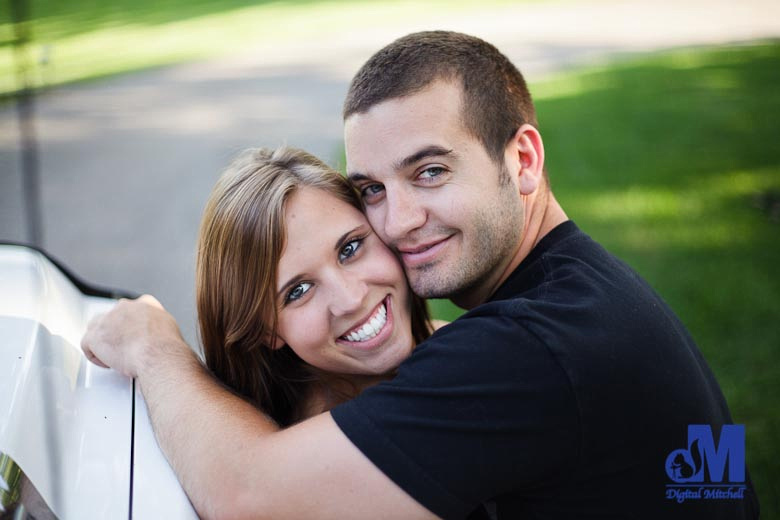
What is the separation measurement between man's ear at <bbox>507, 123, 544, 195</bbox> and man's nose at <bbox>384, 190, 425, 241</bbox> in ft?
1.15

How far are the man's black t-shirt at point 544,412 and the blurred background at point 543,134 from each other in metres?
0.89

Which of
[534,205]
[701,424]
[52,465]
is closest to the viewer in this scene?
[52,465]

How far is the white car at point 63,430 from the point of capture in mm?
1676

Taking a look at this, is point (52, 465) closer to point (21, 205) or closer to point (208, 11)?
point (21, 205)

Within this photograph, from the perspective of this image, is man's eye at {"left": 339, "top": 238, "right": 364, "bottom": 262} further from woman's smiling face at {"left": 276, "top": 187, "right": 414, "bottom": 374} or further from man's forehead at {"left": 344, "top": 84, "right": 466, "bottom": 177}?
man's forehead at {"left": 344, "top": 84, "right": 466, "bottom": 177}

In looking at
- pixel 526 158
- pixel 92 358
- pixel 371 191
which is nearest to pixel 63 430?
pixel 92 358

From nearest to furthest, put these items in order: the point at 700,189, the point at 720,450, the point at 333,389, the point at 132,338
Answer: the point at 720,450 < the point at 132,338 < the point at 333,389 < the point at 700,189

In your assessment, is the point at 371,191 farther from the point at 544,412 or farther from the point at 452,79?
the point at 544,412

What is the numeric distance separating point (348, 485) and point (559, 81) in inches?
464

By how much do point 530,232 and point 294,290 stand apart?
2.49 feet

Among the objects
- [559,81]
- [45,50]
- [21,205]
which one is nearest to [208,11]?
[559,81]

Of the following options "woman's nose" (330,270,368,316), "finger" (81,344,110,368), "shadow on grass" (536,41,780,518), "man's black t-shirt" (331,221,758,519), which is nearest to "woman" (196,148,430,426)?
"woman's nose" (330,270,368,316)

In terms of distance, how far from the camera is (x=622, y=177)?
27.7ft

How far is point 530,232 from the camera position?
264 centimetres
